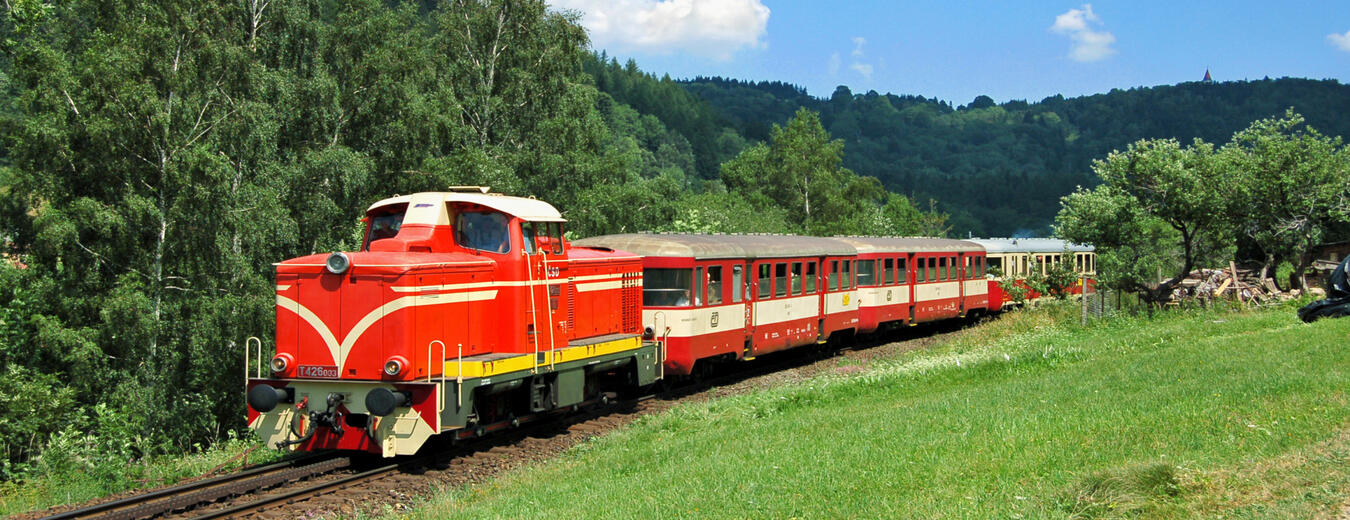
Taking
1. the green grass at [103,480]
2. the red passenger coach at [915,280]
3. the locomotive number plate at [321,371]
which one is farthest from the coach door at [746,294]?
the green grass at [103,480]

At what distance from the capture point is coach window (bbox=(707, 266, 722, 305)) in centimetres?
1850

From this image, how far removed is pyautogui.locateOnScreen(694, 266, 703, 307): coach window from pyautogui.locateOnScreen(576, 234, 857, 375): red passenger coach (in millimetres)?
19

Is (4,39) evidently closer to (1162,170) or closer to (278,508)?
(278,508)

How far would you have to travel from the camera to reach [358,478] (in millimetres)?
11984

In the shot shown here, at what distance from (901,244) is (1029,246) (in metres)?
12.2

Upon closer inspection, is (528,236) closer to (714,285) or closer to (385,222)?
(385,222)

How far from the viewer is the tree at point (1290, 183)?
28938mm

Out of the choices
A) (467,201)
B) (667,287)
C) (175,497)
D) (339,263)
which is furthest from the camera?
(667,287)

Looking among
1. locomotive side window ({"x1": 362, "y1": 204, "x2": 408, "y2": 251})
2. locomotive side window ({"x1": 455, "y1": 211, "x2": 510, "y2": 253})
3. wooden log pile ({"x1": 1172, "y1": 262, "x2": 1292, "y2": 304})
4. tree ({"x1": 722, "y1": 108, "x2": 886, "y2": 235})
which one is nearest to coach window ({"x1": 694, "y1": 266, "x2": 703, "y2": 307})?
locomotive side window ({"x1": 455, "y1": 211, "x2": 510, "y2": 253})

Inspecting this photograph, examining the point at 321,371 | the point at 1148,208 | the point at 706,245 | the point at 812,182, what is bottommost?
the point at 321,371

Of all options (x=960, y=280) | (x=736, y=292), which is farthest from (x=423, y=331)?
(x=960, y=280)

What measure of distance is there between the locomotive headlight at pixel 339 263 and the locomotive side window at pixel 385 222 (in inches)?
49.9

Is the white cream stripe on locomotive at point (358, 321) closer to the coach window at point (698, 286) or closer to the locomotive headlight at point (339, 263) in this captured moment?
the locomotive headlight at point (339, 263)

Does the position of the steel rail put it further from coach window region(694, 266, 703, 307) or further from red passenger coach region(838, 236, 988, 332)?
red passenger coach region(838, 236, 988, 332)
